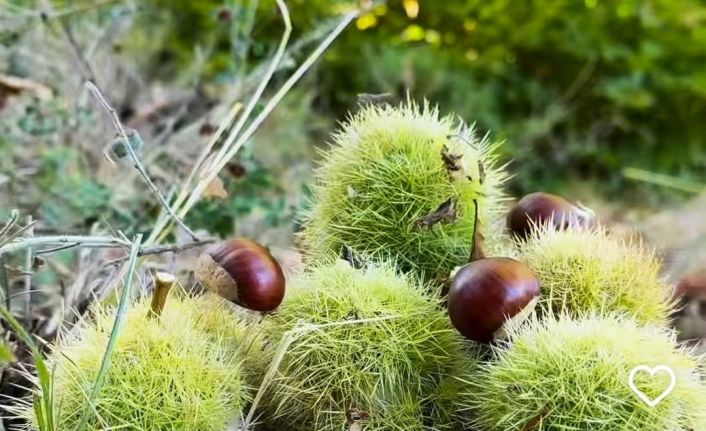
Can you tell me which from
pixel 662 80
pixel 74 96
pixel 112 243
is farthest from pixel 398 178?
pixel 662 80

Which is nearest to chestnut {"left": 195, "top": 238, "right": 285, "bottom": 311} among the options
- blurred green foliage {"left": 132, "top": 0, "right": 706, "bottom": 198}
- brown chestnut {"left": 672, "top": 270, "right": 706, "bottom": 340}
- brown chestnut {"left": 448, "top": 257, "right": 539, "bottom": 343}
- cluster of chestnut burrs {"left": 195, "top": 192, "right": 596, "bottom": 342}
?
cluster of chestnut burrs {"left": 195, "top": 192, "right": 596, "bottom": 342}

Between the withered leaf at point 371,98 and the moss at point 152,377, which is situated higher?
the withered leaf at point 371,98

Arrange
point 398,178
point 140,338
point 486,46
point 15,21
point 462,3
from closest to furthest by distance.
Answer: point 140,338, point 398,178, point 15,21, point 462,3, point 486,46

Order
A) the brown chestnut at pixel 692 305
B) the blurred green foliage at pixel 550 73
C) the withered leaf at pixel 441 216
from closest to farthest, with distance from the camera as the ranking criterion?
the withered leaf at pixel 441 216 → the brown chestnut at pixel 692 305 → the blurred green foliage at pixel 550 73

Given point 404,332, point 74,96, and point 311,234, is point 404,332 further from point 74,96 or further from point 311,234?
point 74,96

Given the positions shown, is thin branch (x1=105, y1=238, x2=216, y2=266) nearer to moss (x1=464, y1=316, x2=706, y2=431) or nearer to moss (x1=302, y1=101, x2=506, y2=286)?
moss (x1=302, y1=101, x2=506, y2=286)

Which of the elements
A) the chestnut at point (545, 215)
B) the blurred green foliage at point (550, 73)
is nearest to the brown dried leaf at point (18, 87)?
the blurred green foliage at point (550, 73)

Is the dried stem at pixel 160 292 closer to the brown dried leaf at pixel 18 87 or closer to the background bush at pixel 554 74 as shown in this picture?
the brown dried leaf at pixel 18 87
